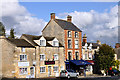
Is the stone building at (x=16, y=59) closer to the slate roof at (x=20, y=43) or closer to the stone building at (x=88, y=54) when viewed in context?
the slate roof at (x=20, y=43)

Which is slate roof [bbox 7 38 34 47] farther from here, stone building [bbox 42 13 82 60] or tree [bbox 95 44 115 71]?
tree [bbox 95 44 115 71]

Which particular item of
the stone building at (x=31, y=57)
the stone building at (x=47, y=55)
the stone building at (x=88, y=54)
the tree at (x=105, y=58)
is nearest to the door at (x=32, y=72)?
the stone building at (x=31, y=57)

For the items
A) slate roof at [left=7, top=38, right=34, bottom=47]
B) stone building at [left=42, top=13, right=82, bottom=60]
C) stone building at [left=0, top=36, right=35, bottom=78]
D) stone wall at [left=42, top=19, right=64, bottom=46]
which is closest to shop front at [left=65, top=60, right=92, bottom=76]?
stone building at [left=42, top=13, right=82, bottom=60]

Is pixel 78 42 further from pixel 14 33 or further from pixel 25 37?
pixel 14 33

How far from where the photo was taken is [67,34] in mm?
50906

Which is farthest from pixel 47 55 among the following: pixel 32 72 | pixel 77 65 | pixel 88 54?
pixel 88 54

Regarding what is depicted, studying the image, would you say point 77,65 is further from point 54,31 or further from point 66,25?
point 66,25

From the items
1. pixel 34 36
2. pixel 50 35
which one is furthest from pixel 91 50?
pixel 34 36

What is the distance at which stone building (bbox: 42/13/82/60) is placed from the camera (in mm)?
50344

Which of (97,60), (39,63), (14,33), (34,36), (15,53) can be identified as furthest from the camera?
(14,33)

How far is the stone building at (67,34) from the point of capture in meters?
50.3

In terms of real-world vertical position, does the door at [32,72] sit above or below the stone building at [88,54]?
below

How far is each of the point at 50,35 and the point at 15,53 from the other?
Result: 14.0m

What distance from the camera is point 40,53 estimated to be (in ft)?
148
